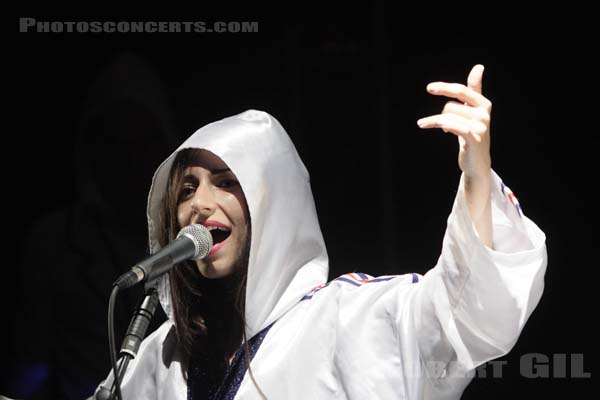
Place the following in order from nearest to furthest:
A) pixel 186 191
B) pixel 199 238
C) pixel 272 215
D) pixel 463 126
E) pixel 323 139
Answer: pixel 463 126
pixel 199 238
pixel 272 215
pixel 186 191
pixel 323 139

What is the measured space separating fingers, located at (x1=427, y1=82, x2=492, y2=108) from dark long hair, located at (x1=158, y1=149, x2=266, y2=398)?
2.07 feet

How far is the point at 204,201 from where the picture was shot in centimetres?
213

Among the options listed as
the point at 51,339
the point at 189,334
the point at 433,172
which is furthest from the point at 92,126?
the point at 433,172

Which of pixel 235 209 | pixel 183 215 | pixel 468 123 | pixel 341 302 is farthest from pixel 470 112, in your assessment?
pixel 183 215

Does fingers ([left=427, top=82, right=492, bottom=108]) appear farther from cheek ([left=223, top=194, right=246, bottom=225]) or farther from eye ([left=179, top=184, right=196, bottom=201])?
eye ([left=179, top=184, right=196, bottom=201])

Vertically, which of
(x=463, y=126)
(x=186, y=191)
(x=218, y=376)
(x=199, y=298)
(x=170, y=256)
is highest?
(x=463, y=126)

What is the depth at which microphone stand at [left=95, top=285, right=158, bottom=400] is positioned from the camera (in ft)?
5.63

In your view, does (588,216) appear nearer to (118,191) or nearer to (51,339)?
(118,191)

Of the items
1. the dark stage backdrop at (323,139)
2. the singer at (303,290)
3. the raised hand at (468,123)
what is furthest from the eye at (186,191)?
the raised hand at (468,123)

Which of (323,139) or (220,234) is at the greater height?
(323,139)

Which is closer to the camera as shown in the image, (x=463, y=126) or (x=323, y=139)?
(x=463, y=126)

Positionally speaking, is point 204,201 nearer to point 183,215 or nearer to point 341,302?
point 183,215

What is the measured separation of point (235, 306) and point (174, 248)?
0.46m

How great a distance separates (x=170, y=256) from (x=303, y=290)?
44 centimetres
